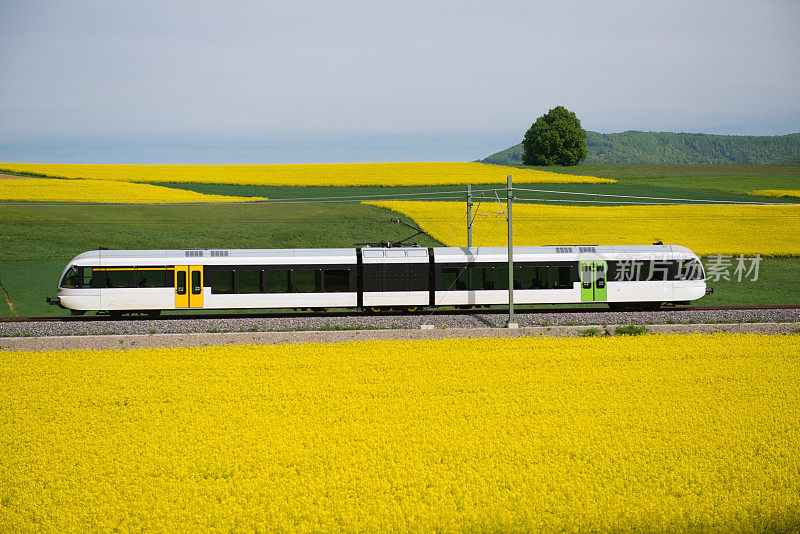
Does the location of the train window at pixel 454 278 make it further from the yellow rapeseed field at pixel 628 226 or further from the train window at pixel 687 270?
the yellow rapeseed field at pixel 628 226

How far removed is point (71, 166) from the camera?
258 feet

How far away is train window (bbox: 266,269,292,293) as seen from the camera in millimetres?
26578

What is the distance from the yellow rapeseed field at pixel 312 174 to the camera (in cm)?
7031

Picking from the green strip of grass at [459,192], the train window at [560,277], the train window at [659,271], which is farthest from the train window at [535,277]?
the green strip of grass at [459,192]

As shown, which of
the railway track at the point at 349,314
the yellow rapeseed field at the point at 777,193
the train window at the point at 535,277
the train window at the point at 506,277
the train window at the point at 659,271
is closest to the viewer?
the railway track at the point at 349,314

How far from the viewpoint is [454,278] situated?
88.8 feet

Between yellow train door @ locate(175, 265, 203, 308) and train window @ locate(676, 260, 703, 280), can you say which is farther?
train window @ locate(676, 260, 703, 280)

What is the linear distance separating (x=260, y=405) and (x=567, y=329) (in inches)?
469

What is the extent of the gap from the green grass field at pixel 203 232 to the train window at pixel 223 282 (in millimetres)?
7082

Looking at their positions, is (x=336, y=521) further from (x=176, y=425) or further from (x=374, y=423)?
(x=176, y=425)

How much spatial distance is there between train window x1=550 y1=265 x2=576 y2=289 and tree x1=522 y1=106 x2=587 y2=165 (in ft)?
→ 239

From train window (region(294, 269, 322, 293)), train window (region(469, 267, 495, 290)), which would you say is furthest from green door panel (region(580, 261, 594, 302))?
train window (region(294, 269, 322, 293))

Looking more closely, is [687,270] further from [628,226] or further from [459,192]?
[459,192]

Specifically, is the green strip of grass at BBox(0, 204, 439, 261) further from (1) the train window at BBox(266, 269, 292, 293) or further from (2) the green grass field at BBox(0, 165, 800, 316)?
(1) the train window at BBox(266, 269, 292, 293)
